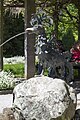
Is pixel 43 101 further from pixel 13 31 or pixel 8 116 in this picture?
pixel 13 31

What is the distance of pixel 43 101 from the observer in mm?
5547

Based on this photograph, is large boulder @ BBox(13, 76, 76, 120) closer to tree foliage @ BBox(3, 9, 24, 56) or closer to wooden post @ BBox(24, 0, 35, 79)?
wooden post @ BBox(24, 0, 35, 79)

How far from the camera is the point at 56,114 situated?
553 centimetres

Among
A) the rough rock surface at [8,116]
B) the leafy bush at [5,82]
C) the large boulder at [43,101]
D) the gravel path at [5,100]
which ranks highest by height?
the large boulder at [43,101]

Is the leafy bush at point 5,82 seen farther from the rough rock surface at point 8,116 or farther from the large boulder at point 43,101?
the large boulder at point 43,101

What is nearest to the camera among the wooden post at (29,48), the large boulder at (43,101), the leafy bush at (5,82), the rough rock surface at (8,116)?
the large boulder at (43,101)

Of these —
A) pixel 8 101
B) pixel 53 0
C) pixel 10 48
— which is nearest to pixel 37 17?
pixel 8 101

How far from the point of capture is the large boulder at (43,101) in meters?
5.55

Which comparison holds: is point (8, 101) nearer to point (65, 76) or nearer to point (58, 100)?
point (65, 76)

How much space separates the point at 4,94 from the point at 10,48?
11728 millimetres

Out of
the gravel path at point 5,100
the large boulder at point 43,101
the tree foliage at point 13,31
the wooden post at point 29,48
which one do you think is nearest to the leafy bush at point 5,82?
the gravel path at point 5,100

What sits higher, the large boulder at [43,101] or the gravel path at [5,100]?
the large boulder at [43,101]

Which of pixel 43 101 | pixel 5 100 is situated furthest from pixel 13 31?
pixel 43 101

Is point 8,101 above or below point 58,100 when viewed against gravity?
below
